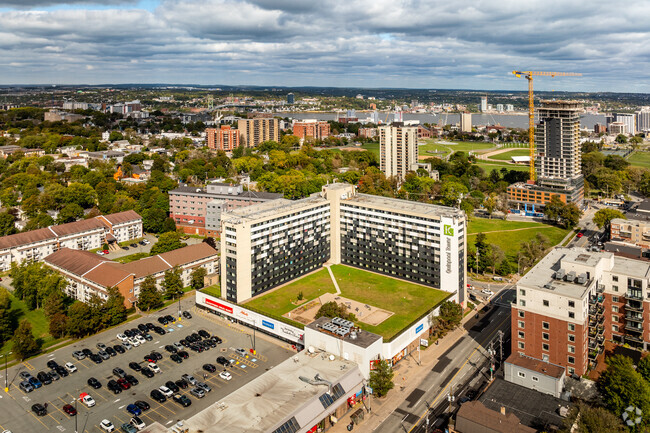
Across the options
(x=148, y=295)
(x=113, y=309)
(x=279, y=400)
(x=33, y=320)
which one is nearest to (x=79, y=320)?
(x=113, y=309)

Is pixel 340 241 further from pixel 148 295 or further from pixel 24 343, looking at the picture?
pixel 24 343

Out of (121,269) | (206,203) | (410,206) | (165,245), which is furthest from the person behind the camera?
(206,203)

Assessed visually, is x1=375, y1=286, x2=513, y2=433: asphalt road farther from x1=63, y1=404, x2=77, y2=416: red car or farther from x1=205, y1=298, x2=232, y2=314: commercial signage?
x1=63, y1=404, x2=77, y2=416: red car

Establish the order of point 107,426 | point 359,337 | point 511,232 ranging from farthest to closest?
point 511,232
point 359,337
point 107,426

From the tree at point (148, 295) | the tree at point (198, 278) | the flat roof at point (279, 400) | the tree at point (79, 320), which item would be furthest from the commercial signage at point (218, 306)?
the flat roof at point (279, 400)

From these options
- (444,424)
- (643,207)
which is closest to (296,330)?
(444,424)

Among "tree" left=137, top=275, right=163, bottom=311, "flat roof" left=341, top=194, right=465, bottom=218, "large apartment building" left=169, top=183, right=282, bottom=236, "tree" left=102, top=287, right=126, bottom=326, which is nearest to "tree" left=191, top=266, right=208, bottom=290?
"tree" left=137, top=275, right=163, bottom=311

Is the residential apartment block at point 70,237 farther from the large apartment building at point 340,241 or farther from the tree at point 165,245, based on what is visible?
the large apartment building at point 340,241
